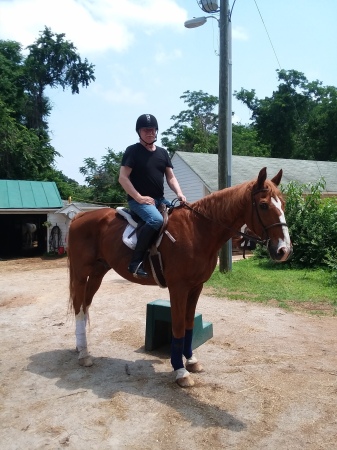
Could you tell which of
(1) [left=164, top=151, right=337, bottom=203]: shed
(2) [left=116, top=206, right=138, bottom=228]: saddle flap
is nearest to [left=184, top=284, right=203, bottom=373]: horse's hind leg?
(2) [left=116, top=206, right=138, bottom=228]: saddle flap

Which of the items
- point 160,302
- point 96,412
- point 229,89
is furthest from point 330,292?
point 96,412

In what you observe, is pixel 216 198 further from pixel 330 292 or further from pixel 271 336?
pixel 330 292

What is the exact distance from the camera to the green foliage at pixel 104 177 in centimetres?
3096

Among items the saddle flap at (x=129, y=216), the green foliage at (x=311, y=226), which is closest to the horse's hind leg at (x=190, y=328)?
the saddle flap at (x=129, y=216)

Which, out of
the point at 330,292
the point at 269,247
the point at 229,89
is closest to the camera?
the point at 269,247

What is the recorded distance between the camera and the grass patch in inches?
300

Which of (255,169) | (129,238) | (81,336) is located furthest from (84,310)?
(255,169)

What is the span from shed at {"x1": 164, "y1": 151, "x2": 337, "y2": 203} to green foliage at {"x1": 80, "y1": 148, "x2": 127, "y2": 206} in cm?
974

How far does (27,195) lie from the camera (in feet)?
60.3

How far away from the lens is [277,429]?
3.13 meters

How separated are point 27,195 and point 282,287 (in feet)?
44.6

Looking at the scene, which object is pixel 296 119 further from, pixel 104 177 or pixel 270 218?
pixel 270 218

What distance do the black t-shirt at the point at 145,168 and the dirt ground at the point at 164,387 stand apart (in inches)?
82.0

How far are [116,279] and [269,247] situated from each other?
798 cm
